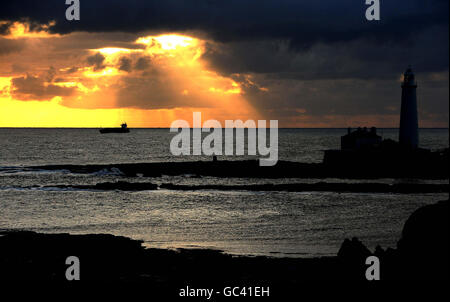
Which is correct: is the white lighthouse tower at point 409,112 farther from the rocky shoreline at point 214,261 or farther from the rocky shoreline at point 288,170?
the rocky shoreline at point 214,261

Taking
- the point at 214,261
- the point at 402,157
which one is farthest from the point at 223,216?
the point at 402,157

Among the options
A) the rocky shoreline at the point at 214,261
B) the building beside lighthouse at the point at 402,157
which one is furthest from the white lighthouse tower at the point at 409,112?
the rocky shoreline at the point at 214,261

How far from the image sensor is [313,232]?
A: 30953mm

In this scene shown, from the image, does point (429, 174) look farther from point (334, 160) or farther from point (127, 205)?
point (127, 205)

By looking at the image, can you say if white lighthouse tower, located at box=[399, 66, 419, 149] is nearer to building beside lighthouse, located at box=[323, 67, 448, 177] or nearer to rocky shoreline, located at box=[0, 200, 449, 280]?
building beside lighthouse, located at box=[323, 67, 448, 177]

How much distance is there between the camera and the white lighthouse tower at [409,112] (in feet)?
210

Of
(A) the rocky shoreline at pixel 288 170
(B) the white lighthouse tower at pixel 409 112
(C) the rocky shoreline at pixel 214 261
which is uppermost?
(B) the white lighthouse tower at pixel 409 112

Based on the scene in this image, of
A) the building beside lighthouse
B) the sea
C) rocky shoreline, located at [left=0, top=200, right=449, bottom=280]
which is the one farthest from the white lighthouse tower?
rocky shoreline, located at [left=0, top=200, right=449, bottom=280]

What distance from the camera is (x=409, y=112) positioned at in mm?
65000

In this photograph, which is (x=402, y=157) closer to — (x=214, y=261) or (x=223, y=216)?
(x=223, y=216)

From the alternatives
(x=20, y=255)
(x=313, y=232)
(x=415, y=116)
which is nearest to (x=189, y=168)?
(x=415, y=116)

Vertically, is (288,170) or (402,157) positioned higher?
(402,157)

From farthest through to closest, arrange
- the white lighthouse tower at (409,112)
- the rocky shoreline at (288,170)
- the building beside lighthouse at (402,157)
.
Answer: the white lighthouse tower at (409,112)
the building beside lighthouse at (402,157)
the rocky shoreline at (288,170)
